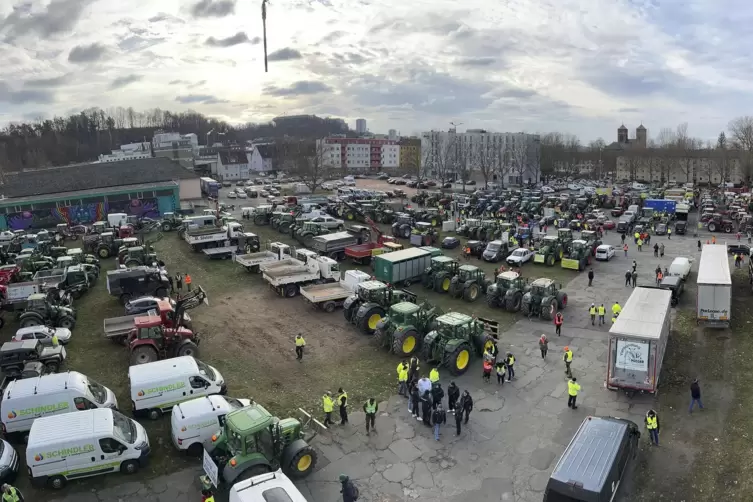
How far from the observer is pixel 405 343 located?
18016mm

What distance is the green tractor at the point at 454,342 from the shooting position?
656 inches

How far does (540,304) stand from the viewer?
22406 millimetres

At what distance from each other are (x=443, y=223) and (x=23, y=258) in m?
29.7

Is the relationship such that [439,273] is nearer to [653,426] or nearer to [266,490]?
[653,426]

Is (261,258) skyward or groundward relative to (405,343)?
skyward

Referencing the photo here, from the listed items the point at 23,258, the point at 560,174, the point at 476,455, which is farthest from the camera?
the point at 560,174

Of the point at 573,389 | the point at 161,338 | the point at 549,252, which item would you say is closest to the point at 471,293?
the point at 549,252

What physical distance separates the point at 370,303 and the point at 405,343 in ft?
11.1

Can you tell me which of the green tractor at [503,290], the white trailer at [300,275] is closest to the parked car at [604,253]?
the green tractor at [503,290]

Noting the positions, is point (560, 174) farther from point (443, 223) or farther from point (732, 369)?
point (732, 369)

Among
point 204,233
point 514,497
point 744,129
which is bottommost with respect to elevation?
point 514,497

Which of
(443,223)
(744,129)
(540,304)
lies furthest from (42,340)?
(744,129)

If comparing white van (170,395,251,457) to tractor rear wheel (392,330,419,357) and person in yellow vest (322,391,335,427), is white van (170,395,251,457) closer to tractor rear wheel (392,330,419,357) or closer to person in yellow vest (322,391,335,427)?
person in yellow vest (322,391,335,427)

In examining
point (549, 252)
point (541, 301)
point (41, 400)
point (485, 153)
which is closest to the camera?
point (41, 400)
